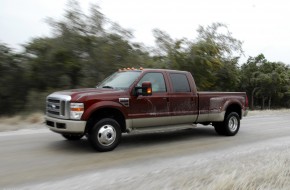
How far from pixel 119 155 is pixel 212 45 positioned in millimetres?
21600

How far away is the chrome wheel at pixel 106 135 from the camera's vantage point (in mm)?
8562

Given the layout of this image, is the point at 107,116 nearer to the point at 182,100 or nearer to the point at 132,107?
the point at 132,107

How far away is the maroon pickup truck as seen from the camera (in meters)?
8.41

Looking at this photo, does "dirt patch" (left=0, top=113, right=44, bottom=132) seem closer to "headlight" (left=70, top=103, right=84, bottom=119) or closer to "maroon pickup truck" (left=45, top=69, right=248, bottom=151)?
"maroon pickup truck" (left=45, top=69, right=248, bottom=151)

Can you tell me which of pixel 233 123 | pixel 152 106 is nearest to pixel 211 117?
pixel 233 123

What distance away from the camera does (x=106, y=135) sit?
28.3 ft

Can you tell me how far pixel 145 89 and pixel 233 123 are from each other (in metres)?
4.15

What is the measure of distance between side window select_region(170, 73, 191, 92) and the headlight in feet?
9.65

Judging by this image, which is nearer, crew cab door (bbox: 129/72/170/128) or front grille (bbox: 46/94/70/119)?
front grille (bbox: 46/94/70/119)

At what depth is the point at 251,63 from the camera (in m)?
53.1

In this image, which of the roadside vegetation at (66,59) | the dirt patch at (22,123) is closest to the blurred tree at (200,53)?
the roadside vegetation at (66,59)

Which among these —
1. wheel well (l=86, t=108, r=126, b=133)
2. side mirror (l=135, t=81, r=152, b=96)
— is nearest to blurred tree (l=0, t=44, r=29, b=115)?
wheel well (l=86, t=108, r=126, b=133)

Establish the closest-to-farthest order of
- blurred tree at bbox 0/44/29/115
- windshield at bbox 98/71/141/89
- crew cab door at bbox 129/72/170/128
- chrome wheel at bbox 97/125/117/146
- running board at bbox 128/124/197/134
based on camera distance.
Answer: chrome wheel at bbox 97/125/117/146 → crew cab door at bbox 129/72/170/128 → running board at bbox 128/124/197/134 → windshield at bbox 98/71/141/89 → blurred tree at bbox 0/44/29/115

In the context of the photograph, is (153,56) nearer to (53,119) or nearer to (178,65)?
(178,65)
